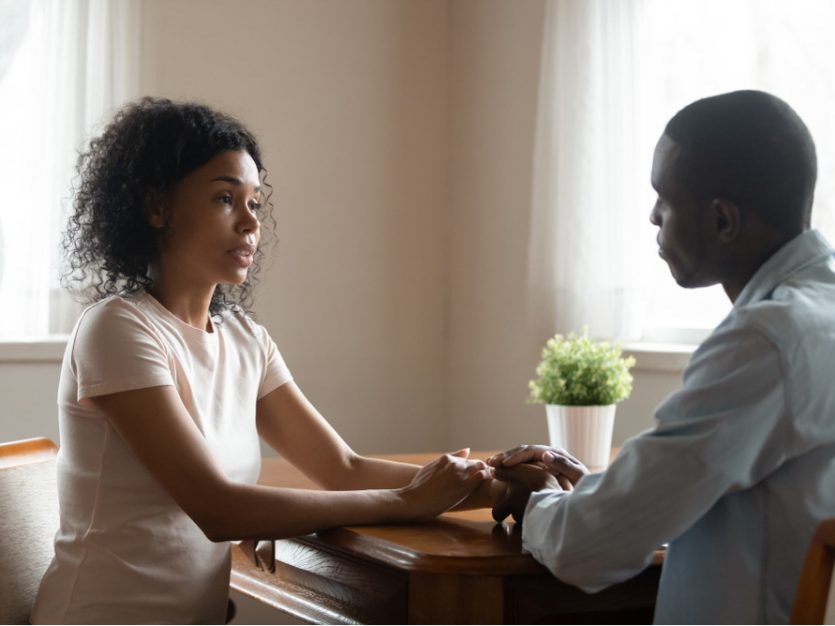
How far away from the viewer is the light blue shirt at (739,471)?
1.15 m

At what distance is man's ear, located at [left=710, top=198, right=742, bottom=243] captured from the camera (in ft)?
4.13

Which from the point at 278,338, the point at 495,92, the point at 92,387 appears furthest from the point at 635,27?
the point at 92,387

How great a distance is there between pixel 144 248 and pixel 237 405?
327 mm

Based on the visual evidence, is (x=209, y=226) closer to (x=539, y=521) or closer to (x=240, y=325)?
(x=240, y=325)

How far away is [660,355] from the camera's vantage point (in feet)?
11.6

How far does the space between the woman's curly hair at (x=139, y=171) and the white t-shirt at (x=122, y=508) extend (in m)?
0.15

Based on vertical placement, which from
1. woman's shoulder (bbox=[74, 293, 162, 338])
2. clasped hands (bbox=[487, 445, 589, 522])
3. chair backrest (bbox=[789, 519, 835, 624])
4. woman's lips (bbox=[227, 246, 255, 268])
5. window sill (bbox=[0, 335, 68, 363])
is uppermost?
woman's lips (bbox=[227, 246, 255, 268])

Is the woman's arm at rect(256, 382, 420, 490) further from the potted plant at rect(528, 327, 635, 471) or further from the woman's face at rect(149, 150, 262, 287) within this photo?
the potted plant at rect(528, 327, 635, 471)

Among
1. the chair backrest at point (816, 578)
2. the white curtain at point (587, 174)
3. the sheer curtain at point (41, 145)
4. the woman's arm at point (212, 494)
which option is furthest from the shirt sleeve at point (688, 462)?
the sheer curtain at point (41, 145)

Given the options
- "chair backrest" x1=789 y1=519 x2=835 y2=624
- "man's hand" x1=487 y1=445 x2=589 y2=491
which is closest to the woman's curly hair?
"man's hand" x1=487 y1=445 x2=589 y2=491

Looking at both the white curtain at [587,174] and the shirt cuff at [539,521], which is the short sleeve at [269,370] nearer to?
the shirt cuff at [539,521]

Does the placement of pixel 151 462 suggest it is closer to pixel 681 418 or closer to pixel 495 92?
pixel 681 418

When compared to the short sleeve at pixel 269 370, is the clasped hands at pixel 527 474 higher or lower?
lower

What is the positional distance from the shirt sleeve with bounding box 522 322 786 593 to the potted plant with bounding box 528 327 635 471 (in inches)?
39.5
